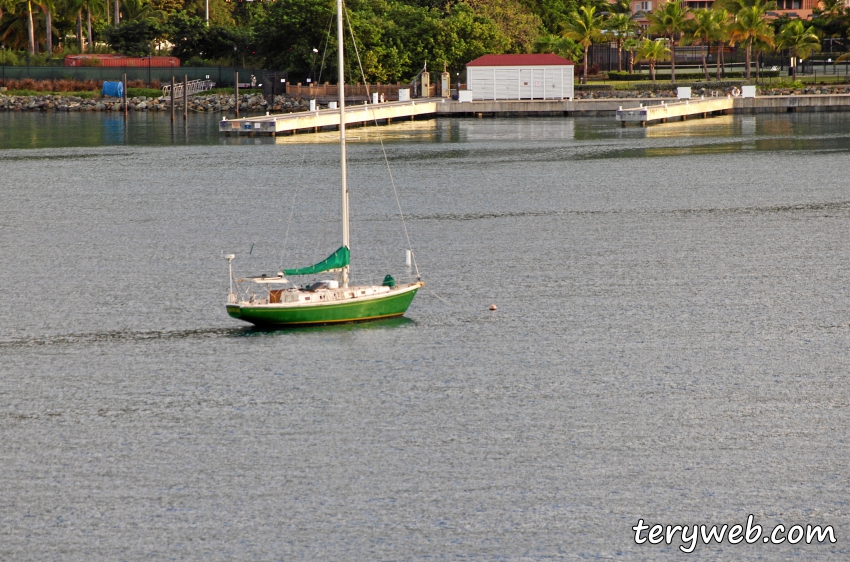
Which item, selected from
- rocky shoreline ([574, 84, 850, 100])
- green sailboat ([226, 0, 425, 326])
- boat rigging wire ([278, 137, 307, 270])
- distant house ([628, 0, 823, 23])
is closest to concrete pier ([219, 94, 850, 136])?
rocky shoreline ([574, 84, 850, 100])

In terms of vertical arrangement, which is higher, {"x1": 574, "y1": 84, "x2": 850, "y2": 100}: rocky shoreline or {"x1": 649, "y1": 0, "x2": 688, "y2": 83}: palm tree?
{"x1": 649, "y1": 0, "x2": 688, "y2": 83}: palm tree

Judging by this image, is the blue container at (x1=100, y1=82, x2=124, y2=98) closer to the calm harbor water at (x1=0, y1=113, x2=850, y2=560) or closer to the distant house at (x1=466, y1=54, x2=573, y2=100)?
the distant house at (x1=466, y1=54, x2=573, y2=100)

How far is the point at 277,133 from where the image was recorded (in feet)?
328

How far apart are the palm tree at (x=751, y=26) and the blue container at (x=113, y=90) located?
208 feet

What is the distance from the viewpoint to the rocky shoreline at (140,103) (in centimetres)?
12744

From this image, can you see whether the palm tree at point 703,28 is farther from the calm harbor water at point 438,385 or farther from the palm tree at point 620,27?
the calm harbor water at point 438,385

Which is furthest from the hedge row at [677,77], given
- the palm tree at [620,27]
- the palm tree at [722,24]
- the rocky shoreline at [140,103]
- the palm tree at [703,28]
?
the rocky shoreline at [140,103]

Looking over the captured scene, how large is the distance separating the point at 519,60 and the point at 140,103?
4149cm

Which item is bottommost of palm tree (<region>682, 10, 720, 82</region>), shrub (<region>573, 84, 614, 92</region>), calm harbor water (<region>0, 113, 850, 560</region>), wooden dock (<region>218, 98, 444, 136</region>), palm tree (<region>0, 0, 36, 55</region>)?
calm harbor water (<region>0, 113, 850, 560</region>)

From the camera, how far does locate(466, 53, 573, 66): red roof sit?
4496 inches

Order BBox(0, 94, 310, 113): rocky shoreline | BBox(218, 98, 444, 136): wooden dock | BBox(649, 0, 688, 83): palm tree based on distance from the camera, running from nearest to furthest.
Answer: BBox(218, 98, 444, 136): wooden dock → BBox(649, 0, 688, 83): palm tree → BBox(0, 94, 310, 113): rocky shoreline

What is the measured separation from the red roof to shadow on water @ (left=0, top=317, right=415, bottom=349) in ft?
272

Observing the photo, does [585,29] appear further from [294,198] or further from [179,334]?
[179,334]


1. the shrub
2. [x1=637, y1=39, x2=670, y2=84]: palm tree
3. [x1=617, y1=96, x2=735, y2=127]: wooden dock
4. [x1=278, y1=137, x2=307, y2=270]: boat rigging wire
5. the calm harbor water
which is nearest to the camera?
the calm harbor water
